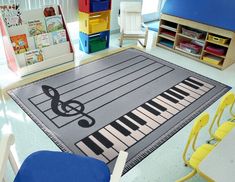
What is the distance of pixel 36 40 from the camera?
3.18m

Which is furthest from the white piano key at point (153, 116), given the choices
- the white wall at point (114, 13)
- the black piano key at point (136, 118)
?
the white wall at point (114, 13)

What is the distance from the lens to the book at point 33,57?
3.11m

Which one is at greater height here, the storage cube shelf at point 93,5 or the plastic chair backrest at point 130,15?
the storage cube shelf at point 93,5

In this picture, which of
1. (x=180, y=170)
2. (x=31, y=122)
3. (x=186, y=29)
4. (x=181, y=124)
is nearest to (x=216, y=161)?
(x=180, y=170)

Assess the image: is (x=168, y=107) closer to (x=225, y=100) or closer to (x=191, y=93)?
(x=191, y=93)

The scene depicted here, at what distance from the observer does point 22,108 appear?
8.34 feet

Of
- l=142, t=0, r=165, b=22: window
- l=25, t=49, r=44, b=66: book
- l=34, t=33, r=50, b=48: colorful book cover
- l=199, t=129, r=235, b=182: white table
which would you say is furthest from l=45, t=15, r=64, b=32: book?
l=199, t=129, r=235, b=182: white table

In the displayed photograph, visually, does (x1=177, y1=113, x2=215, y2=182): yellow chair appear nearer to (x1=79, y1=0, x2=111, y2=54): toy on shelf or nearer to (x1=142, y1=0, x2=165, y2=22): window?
(x1=79, y1=0, x2=111, y2=54): toy on shelf

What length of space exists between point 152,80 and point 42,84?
1440 mm

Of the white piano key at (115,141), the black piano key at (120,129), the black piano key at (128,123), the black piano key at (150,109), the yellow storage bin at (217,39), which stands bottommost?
the white piano key at (115,141)

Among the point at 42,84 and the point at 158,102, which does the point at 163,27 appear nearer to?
the point at 158,102

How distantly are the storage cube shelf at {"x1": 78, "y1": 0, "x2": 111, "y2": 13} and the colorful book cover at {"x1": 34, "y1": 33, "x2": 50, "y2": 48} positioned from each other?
0.77m

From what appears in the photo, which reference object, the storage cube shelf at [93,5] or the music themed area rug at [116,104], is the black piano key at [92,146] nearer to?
the music themed area rug at [116,104]

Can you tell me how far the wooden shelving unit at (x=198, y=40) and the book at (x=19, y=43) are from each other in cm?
234
